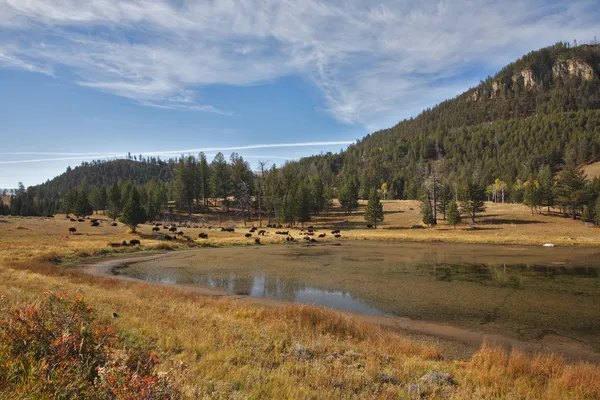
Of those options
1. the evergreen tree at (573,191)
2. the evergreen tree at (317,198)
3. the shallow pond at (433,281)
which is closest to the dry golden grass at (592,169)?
the evergreen tree at (573,191)

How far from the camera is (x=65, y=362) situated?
4578 mm

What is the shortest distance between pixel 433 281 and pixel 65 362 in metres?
25.9

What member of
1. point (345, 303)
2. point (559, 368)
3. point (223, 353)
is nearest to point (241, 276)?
point (345, 303)

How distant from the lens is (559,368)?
29.8ft

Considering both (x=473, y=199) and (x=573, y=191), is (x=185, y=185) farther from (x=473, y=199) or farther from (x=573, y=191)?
(x=573, y=191)

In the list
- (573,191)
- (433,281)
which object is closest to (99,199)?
(433,281)

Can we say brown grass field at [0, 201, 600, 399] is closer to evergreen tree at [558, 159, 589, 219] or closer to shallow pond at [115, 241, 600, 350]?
shallow pond at [115, 241, 600, 350]

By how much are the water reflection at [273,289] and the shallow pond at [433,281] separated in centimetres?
7

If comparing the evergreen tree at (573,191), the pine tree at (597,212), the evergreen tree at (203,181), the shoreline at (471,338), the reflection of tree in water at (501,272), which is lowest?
the reflection of tree in water at (501,272)

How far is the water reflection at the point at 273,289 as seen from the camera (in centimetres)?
1969

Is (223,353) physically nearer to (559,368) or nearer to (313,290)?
(559,368)

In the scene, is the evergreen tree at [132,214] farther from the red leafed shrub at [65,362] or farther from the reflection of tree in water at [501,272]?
the red leafed shrub at [65,362]

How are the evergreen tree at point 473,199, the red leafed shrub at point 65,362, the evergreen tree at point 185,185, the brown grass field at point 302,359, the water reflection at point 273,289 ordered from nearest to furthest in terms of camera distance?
the red leafed shrub at point 65,362 → the brown grass field at point 302,359 → the water reflection at point 273,289 → the evergreen tree at point 473,199 → the evergreen tree at point 185,185

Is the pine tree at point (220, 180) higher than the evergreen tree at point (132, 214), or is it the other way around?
the pine tree at point (220, 180)
